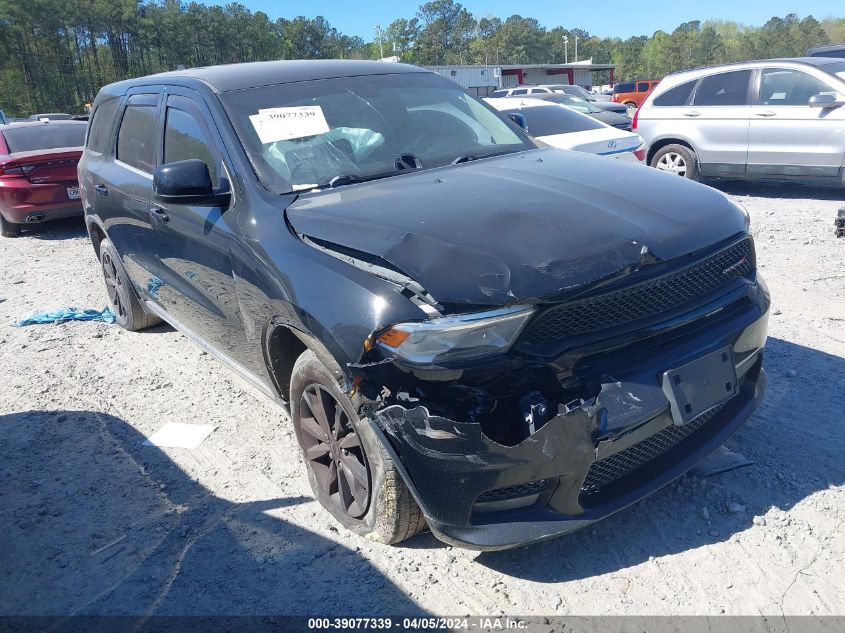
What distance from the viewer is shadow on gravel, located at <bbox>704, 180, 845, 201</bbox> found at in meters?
8.94

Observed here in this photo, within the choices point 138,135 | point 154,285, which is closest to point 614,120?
point 138,135

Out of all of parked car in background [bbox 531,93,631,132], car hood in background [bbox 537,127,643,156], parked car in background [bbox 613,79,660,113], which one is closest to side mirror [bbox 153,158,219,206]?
car hood in background [bbox 537,127,643,156]

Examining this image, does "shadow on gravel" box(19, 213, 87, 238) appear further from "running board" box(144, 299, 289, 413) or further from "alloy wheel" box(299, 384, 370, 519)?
"alloy wheel" box(299, 384, 370, 519)

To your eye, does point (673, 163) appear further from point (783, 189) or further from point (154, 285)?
point (154, 285)

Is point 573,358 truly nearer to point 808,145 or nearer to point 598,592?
point 598,592

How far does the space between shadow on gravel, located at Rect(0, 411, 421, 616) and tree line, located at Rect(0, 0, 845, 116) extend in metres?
58.6

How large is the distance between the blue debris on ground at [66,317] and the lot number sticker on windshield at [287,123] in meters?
3.50

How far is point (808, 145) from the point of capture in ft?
27.9

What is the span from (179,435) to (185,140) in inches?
65.1

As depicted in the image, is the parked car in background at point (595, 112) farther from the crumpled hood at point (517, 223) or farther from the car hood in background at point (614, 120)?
the crumpled hood at point (517, 223)

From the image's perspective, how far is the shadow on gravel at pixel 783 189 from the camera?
8.94 m

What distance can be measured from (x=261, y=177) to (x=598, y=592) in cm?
223

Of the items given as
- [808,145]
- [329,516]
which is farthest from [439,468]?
[808,145]

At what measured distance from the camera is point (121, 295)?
5578 mm
